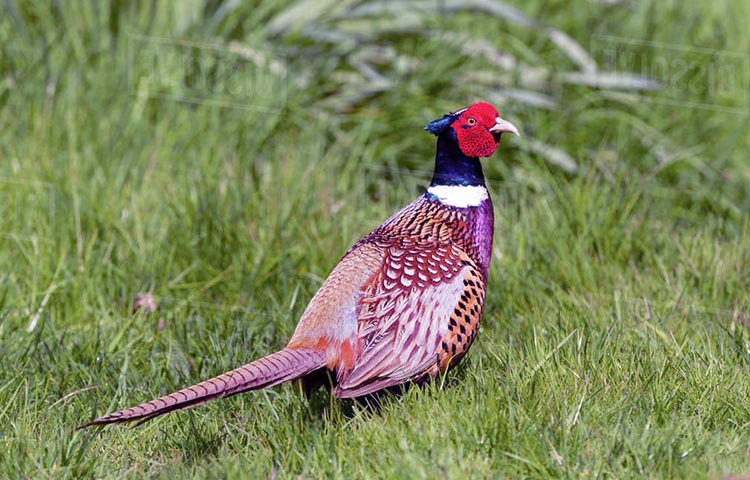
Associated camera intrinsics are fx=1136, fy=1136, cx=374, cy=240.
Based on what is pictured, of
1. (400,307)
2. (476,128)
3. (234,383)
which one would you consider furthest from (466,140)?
(234,383)

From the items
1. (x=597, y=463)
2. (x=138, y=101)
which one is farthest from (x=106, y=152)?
(x=597, y=463)

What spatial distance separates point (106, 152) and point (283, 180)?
2.95ft

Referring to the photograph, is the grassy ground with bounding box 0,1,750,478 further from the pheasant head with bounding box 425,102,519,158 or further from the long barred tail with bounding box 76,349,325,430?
the pheasant head with bounding box 425,102,519,158

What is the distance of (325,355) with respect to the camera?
3328 mm

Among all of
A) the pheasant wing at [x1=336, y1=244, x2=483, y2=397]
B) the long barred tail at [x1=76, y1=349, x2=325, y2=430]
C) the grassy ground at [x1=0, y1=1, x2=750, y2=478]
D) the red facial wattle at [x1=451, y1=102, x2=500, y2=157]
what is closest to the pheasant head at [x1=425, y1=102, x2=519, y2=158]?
the red facial wattle at [x1=451, y1=102, x2=500, y2=157]

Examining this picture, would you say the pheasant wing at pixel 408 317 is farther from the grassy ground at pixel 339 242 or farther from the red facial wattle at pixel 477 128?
the red facial wattle at pixel 477 128

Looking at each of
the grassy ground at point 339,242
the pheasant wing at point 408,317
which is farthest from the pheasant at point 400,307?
the grassy ground at point 339,242

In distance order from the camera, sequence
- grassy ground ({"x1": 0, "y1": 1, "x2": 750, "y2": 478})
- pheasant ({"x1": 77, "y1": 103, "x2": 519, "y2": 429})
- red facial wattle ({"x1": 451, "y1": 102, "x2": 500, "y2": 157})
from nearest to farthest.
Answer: grassy ground ({"x1": 0, "y1": 1, "x2": 750, "y2": 478}) < pheasant ({"x1": 77, "y1": 103, "x2": 519, "y2": 429}) < red facial wattle ({"x1": 451, "y1": 102, "x2": 500, "y2": 157})

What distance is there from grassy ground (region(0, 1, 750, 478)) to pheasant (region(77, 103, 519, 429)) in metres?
0.13

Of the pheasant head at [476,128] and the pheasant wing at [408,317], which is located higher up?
the pheasant head at [476,128]

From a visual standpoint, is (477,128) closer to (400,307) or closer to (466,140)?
(466,140)

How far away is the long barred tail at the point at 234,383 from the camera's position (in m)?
2.98

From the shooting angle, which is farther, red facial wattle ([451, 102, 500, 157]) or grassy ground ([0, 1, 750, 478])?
red facial wattle ([451, 102, 500, 157])

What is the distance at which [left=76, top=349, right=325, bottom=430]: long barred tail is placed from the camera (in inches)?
117
